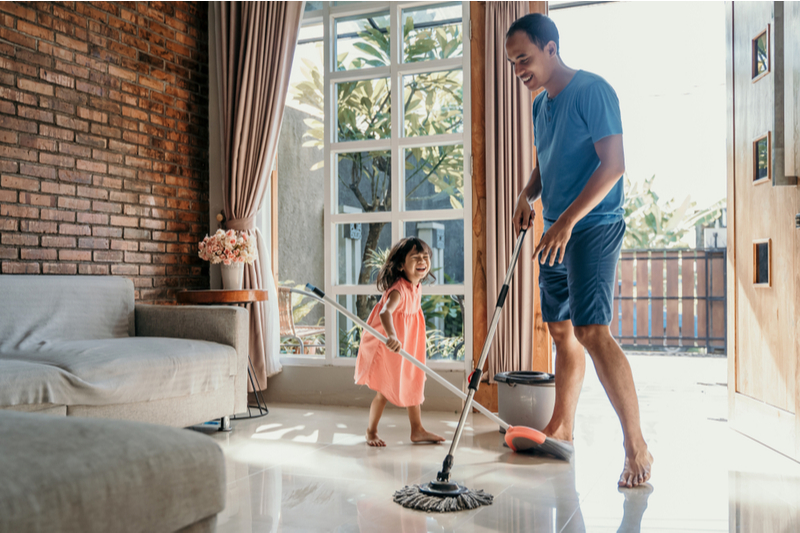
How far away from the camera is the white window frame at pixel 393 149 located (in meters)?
3.72

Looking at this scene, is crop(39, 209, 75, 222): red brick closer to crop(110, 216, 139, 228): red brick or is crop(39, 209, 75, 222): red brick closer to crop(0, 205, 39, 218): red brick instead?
crop(0, 205, 39, 218): red brick

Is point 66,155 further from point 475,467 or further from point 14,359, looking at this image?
point 475,467

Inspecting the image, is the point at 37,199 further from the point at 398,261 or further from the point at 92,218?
the point at 398,261

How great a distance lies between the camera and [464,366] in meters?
3.68

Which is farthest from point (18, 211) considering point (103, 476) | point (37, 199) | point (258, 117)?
point (103, 476)

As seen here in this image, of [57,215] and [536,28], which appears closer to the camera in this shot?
[536,28]

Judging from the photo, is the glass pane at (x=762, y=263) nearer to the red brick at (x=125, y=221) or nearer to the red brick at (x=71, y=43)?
the red brick at (x=125, y=221)

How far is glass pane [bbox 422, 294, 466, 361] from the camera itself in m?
3.76

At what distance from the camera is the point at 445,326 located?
3789mm

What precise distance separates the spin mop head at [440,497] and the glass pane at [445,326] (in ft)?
5.54

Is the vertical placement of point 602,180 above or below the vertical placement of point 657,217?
below

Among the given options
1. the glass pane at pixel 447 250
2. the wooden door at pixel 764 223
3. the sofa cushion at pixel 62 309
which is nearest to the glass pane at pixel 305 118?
the glass pane at pixel 447 250

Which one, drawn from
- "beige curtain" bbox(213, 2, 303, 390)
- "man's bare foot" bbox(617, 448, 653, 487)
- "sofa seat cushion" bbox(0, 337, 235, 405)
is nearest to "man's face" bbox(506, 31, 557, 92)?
"man's bare foot" bbox(617, 448, 653, 487)

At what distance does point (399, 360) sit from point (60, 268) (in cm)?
184
